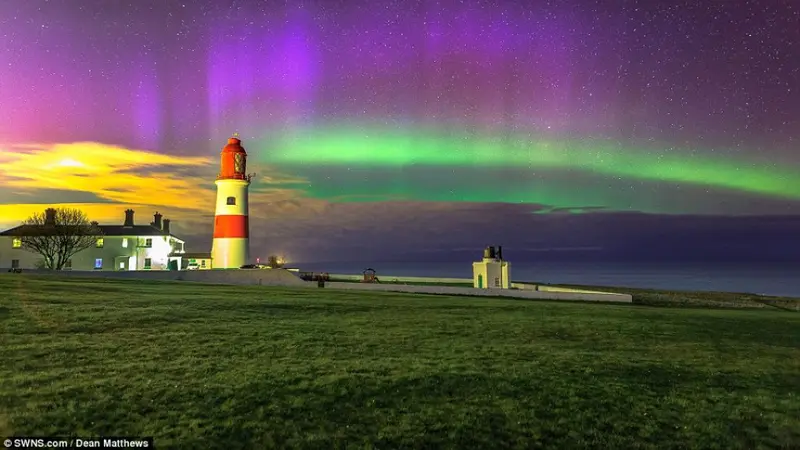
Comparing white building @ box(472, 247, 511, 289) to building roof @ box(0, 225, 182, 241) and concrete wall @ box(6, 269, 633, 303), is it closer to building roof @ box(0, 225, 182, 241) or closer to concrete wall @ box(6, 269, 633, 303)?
concrete wall @ box(6, 269, 633, 303)

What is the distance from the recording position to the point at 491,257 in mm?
42719

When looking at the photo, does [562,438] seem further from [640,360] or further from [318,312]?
[318,312]

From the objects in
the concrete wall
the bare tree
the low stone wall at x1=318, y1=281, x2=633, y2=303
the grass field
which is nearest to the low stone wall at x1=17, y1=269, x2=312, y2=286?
the concrete wall

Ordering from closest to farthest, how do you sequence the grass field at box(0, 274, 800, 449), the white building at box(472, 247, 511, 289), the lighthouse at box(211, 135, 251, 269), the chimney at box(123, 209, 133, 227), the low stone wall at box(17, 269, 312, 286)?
1. the grass field at box(0, 274, 800, 449)
2. the white building at box(472, 247, 511, 289)
3. the low stone wall at box(17, 269, 312, 286)
4. the lighthouse at box(211, 135, 251, 269)
5. the chimney at box(123, 209, 133, 227)

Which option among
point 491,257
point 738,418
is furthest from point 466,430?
point 491,257

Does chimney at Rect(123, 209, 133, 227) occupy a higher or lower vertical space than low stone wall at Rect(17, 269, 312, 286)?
higher

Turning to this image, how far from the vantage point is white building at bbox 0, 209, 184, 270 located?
62500mm

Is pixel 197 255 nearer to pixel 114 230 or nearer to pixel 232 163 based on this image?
pixel 114 230

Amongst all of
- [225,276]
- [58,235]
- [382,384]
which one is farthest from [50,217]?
[382,384]

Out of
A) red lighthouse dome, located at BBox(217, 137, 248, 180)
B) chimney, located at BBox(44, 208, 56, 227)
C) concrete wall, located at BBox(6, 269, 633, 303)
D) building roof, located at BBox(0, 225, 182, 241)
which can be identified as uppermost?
red lighthouse dome, located at BBox(217, 137, 248, 180)

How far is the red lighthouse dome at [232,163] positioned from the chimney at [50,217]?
26348 millimetres

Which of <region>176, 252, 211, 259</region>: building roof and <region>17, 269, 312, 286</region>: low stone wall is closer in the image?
<region>17, 269, 312, 286</region>: low stone wall

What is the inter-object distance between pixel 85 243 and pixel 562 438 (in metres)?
66.4

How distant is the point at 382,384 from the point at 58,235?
202ft
